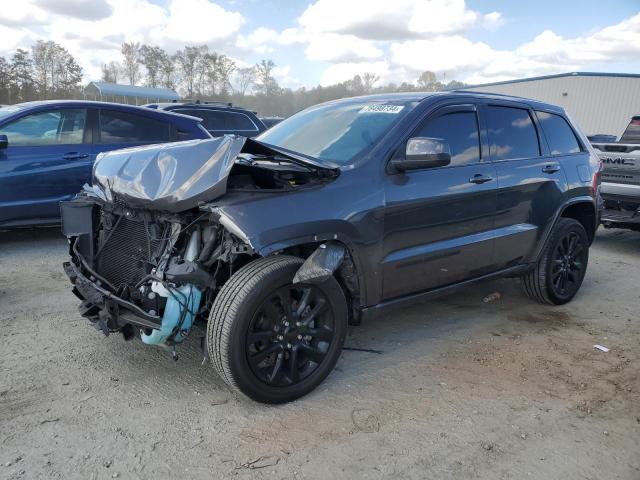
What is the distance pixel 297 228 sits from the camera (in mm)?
2938

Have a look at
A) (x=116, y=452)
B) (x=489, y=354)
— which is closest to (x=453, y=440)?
(x=489, y=354)

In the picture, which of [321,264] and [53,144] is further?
[53,144]

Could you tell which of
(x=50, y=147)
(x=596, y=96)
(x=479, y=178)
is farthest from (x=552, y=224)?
(x=596, y=96)

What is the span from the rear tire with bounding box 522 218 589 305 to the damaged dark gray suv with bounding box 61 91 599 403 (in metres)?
0.56

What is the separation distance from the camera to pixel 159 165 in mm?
3064

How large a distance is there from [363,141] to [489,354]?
183 cm

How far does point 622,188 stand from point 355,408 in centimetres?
587

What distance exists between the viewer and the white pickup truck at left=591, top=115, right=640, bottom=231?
6.94 m

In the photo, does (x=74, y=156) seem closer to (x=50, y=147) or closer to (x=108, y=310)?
(x=50, y=147)

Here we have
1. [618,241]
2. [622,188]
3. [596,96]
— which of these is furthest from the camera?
[596,96]

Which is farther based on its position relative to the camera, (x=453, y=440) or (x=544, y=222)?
(x=544, y=222)

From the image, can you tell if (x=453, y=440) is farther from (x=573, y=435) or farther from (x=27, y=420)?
(x=27, y=420)

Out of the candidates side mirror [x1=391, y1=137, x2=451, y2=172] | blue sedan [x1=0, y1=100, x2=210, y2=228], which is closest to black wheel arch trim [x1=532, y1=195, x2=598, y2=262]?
side mirror [x1=391, y1=137, x2=451, y2=172]

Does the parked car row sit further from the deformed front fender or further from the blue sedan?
the deformed front fender
